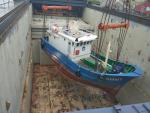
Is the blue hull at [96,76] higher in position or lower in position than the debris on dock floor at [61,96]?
higher

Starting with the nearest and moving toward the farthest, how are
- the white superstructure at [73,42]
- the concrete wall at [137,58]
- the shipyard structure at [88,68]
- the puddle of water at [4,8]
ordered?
the puddle of water at [4,8] → the concrete wall at [137,58] → the shipyard structure at [88,68] → the white superstructure at [73,42]

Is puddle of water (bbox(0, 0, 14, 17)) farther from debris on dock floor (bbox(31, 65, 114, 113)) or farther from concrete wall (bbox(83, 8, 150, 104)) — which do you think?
concrete wall (bbox(83, 8, 150, 104))

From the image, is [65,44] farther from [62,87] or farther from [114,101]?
[114,101]

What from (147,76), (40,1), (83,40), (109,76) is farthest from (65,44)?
(40,1)

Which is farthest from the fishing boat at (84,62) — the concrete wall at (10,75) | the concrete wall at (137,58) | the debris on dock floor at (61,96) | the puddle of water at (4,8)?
the concrete wall at (10,75)

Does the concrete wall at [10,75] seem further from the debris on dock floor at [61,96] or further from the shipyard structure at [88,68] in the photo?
the debris on dock floor at [61,96]

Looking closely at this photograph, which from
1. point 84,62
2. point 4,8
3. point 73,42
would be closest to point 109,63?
point 84,62
